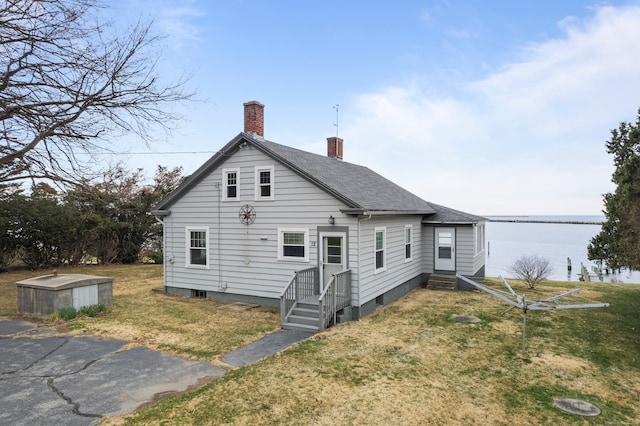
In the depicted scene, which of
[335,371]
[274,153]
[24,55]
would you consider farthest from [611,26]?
[24,55]

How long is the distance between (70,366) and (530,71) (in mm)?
17381

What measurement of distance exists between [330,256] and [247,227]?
10.6ft

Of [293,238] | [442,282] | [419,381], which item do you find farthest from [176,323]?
[442,282]

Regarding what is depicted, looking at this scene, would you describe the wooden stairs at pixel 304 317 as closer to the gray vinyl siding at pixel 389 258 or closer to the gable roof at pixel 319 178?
the gray vinyl siding at pixel 389 258

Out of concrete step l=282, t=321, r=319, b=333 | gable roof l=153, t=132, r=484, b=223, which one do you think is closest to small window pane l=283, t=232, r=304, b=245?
gable roof l=153, t=132, r=484, b=223

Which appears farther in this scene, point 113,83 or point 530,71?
point 530,71

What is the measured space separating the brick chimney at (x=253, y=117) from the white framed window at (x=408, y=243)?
703cm

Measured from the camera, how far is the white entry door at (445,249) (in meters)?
16.7

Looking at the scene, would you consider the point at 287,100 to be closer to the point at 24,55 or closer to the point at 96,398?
the point at 24,55

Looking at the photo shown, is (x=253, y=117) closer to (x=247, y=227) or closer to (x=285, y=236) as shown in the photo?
(x=247, y=227)

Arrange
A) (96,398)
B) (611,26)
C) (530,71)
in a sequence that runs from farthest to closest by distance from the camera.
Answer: (530,71) → (611,26) → (96,398)

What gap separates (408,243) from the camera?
50.2 feet

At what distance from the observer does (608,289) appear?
17562 millimetres

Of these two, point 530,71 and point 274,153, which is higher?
point 530,71
